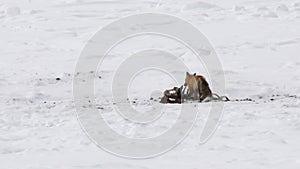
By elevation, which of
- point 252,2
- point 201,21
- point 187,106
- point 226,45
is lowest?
point 187,106

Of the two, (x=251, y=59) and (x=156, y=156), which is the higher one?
(x=251, y=59)

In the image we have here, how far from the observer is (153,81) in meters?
10.9

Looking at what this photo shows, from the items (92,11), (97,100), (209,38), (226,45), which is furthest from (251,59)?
(92,11)

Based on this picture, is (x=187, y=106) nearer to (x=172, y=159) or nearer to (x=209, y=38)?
(x=172, y=159)

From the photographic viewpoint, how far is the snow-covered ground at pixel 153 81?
19.1ft

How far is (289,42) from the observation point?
1451 centimetres

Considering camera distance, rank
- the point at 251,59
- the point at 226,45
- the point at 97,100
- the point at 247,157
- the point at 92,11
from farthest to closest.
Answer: the point at 92,11 < the point at 226,45 < the point at 251,59 < the point at 97,100 < the point at 247,157

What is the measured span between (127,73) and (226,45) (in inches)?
148

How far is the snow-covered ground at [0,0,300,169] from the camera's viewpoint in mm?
5812

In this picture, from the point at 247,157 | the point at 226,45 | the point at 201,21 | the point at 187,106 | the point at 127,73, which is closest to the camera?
the point at 247,157

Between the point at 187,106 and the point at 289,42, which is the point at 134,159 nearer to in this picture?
the point at 187,106

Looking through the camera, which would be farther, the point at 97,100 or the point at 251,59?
the point at 251,59

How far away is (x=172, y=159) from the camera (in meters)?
5.73

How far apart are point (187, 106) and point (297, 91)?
264 centimetres
